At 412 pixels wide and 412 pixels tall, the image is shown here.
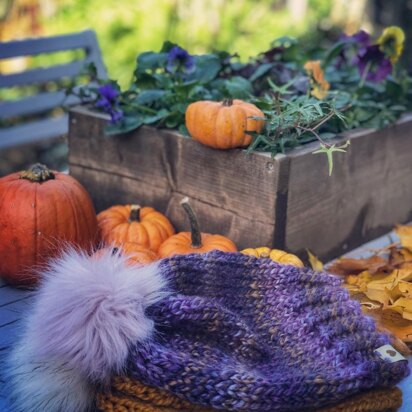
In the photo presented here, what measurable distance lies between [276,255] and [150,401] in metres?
0.57

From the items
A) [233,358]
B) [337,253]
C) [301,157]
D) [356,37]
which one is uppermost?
[356,37]

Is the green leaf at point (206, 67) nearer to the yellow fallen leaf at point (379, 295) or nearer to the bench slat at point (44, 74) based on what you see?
the yellow fallen leaf at point (379, 295)

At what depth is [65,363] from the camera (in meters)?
1.06

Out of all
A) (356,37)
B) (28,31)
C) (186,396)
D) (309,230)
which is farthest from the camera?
(28,31)

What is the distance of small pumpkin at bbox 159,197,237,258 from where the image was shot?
5.26 ft

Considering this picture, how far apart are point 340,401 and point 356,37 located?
1.38m

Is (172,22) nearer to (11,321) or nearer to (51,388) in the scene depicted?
(11,321)

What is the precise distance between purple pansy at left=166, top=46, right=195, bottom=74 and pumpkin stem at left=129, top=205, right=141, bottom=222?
435mm

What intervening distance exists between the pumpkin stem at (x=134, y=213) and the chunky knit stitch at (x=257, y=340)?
550 millimetres

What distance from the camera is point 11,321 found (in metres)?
1.40


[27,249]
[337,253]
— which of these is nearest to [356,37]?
[337,253]

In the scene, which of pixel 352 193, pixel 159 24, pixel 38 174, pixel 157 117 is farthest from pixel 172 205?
pixel 159 24

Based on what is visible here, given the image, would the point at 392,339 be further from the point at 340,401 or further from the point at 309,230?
the point at 309,230

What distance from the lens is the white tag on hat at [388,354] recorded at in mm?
1156
